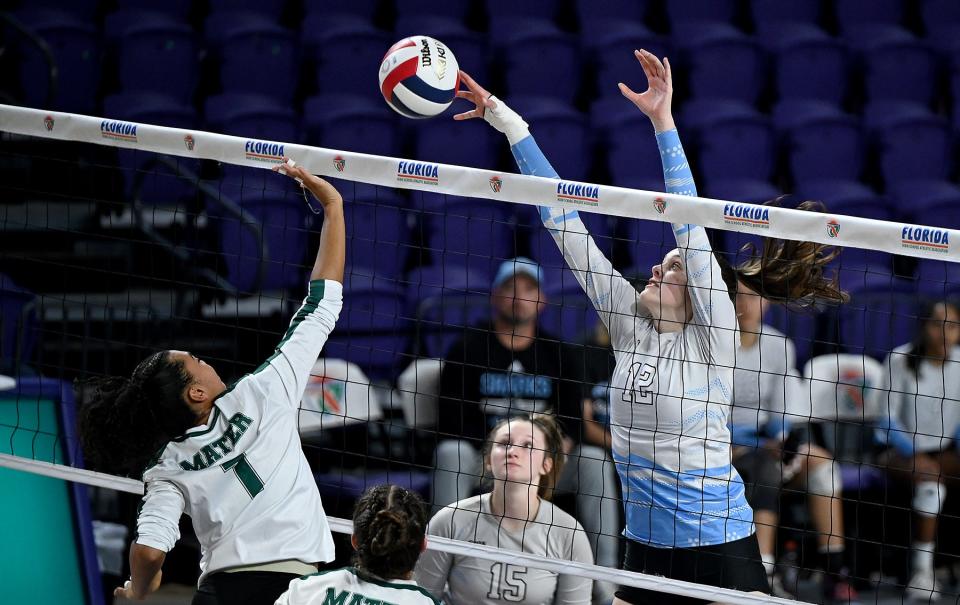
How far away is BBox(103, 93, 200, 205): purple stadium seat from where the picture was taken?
322 inches

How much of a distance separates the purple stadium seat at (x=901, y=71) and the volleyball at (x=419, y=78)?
6120 mm

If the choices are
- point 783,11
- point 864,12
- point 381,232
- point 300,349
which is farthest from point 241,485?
point 864,12

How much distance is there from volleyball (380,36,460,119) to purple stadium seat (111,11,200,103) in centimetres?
482

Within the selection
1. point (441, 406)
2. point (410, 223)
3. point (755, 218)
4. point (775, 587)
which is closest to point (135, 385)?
point (755, 218)

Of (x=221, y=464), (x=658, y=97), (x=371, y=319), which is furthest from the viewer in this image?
(x=371, y=319)

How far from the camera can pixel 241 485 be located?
3.70 metres

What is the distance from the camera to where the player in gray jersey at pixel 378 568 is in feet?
10.9

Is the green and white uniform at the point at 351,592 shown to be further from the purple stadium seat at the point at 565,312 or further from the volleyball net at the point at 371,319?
the purple stadium seat at the point at 565,312

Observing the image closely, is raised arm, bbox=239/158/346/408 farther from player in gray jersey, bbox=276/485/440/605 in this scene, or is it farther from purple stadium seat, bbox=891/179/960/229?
purple stadium seat, bbox=891/179/960/229

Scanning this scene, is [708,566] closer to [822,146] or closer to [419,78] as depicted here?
[419,78]

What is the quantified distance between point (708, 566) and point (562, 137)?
4988 mm

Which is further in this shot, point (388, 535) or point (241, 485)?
point (241, 485)

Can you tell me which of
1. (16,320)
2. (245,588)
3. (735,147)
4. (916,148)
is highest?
(916,148)

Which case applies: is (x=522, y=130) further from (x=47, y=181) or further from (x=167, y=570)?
(x=47, y=181)
